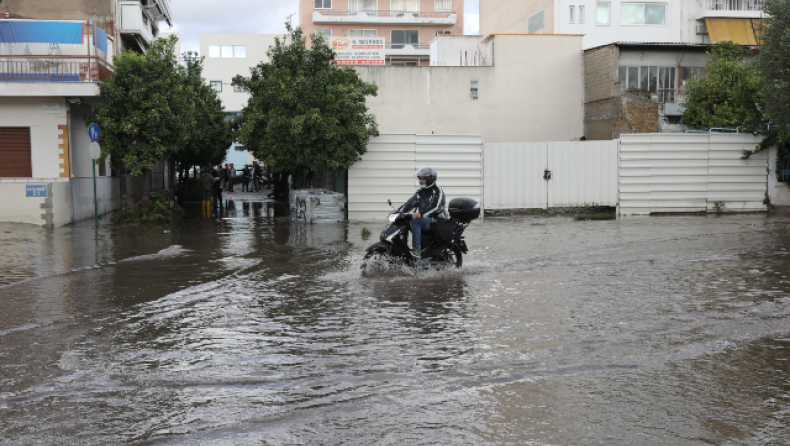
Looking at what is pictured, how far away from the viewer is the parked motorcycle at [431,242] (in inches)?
444

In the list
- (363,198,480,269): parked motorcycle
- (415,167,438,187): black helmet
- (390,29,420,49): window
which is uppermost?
(390,29,420,49): window

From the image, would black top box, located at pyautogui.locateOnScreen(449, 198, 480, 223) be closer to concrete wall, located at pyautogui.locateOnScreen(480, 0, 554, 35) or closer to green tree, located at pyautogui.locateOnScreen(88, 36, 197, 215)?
green tree, located at pyautogui.locateOnScreen(88, 36, 197, 215)

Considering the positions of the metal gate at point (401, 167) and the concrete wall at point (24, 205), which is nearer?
the concrete wall at point (24, 205)

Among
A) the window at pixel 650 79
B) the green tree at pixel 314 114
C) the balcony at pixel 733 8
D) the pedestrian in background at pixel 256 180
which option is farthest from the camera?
the balcony at pixel 733 8

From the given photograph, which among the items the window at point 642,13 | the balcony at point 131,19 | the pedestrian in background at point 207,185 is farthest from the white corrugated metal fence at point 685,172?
the window at point 642,13

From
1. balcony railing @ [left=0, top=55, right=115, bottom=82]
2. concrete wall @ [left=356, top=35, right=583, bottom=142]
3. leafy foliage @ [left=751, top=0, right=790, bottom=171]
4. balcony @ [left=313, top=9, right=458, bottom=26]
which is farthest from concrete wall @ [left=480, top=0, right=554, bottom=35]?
balcony railing @ [left=0, top=55, right=115, bottom=82]

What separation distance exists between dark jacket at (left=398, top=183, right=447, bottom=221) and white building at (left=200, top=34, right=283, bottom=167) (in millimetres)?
68014

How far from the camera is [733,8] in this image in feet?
169

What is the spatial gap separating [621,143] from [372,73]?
1358cm

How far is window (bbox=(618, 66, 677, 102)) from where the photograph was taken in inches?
1339

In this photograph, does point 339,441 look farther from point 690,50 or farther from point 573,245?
point 690,50

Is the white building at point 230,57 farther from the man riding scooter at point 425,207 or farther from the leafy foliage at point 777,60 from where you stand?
the man riding scooter at point 425,207

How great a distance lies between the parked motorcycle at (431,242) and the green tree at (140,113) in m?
11.7

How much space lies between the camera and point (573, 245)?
1513cm
